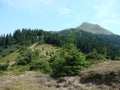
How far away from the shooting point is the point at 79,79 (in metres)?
30.7

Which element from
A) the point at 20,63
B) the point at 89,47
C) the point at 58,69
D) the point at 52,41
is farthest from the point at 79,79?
the point at 52,41

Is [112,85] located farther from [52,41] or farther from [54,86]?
[52,41]

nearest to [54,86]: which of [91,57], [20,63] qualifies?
[91,57]

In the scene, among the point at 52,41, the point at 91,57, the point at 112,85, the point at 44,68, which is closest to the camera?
the point at 112,85

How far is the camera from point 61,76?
1384 inches

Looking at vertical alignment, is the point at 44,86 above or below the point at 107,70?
below

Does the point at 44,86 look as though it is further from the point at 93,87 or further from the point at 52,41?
the point at 52,41

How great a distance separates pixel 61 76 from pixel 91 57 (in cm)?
1535

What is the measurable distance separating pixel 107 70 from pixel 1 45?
6630 inches

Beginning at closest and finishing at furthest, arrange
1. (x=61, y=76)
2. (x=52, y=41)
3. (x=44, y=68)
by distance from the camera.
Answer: (x=61, y=76)
(x=44, y=68)
(x=52, y=41)

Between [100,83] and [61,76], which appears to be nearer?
[100,83]

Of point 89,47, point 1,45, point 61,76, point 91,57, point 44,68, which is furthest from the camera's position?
point 1,45

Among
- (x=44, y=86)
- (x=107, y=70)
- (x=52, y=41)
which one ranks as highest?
(x=52, y=41)

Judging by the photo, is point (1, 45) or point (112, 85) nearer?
point (112, 85)
